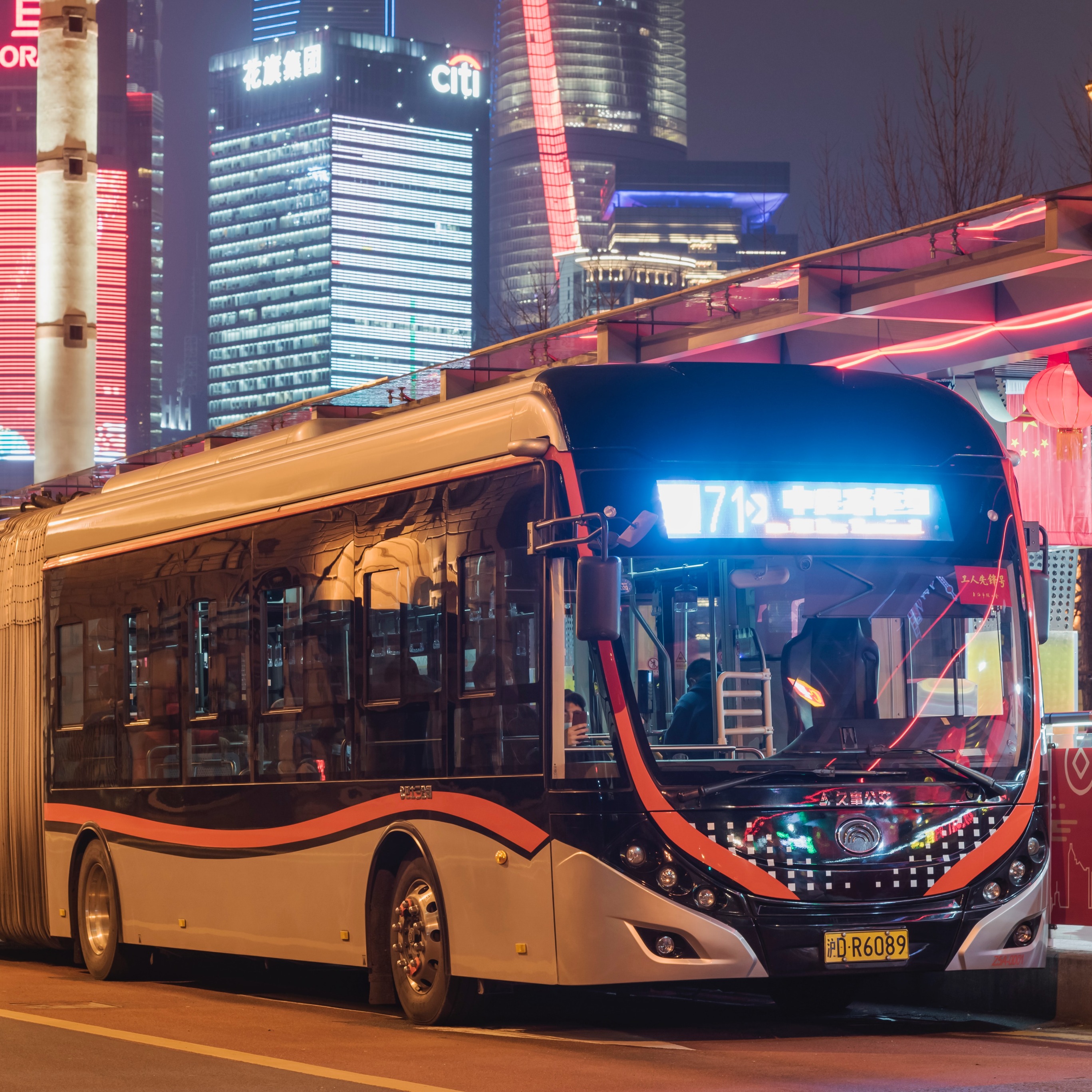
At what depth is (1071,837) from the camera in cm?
1057

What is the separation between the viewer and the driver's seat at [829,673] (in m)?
9.52

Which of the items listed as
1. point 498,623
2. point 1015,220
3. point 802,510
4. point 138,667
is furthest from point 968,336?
point 498,623

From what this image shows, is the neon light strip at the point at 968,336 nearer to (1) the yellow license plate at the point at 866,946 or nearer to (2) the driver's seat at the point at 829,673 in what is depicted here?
(2) the driver's seat at the point at 829,673

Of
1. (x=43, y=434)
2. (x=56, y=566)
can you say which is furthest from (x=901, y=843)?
(x=43, y=434)

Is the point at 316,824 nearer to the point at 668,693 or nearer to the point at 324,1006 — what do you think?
the point at 324,1006

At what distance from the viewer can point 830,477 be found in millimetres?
10023

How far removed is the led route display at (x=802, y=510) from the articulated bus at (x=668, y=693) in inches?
0.7

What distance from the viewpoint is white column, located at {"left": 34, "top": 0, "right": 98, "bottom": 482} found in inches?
1512

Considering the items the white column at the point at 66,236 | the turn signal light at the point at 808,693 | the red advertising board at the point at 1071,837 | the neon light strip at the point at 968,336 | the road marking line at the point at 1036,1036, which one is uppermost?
the white column at the point at 66,236

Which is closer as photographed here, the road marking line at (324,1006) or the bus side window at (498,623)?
the bus side window at (498,623)

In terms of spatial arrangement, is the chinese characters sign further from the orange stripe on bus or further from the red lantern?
the red lantern

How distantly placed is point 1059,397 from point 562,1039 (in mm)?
10857

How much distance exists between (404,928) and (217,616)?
3.12m

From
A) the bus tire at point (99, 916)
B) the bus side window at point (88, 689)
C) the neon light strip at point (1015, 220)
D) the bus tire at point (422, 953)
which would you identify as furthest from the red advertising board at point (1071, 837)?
the bus tire at point (99, 916)
